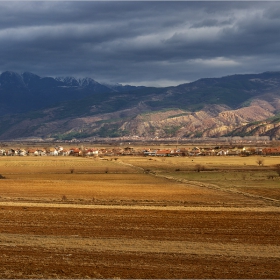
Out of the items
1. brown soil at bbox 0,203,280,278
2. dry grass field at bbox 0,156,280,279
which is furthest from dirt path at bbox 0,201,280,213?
brown soil at bbox 0,203,280,278

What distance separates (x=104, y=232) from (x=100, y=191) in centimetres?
2247

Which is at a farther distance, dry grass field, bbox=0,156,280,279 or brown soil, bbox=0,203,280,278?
dry grass field, bbox=0,156,280,279

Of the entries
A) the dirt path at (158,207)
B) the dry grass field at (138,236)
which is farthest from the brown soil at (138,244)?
the dirt path at (158,207)

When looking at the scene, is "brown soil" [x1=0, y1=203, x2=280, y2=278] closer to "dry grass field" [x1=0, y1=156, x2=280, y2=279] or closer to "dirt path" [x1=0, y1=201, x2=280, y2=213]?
"dry grass field" [x1=0, y1=156, x2=280, y2=279]

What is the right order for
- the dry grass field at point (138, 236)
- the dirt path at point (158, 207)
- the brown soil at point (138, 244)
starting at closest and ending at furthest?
the brown soil at point (138, 244), the dry grass field at point (138, 236), the dirt path at point (158, 207)

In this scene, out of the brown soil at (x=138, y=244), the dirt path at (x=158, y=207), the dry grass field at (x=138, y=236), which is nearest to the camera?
the brown soil at (x=138, y=244)

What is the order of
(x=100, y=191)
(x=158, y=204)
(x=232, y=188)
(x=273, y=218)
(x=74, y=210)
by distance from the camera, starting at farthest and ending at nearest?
(x=232, y=188) → (x=100, y=191) → (x=158, y=204) → (x=74, y=210) → (x=273, y=218)

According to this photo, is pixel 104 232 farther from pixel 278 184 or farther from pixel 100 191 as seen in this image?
pixel 278 184

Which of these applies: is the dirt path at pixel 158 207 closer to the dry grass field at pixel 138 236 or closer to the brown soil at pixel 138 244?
the dry grass field at pixel 138 236

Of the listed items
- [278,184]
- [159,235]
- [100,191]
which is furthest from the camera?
[278,184]

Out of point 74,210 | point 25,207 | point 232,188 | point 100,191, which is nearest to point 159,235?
point 74,210

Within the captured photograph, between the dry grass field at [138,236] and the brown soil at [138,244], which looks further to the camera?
the dry grass field at [138,236]

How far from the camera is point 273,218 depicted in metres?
31.1

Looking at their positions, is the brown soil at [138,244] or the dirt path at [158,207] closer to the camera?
the brown soil at [138,244]
